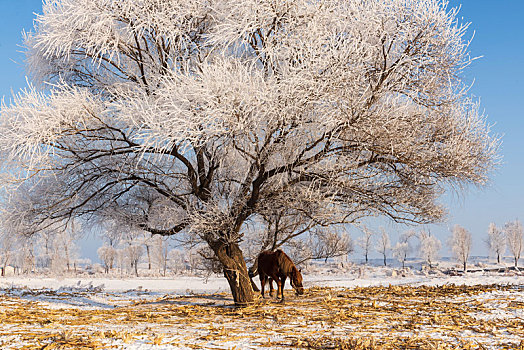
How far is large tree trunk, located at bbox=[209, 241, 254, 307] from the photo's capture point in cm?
905

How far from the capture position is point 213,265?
1311cm

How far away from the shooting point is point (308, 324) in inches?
244

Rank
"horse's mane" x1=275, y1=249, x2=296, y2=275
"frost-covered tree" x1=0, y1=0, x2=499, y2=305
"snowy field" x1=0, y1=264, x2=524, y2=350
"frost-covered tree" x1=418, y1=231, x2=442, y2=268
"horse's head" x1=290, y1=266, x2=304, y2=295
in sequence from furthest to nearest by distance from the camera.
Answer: "frost-covered tree" x1=418, y1=231, x2=442, y2=268 → "horse's head" x1=290, y1=266, x2=304, y2=295 → "horse's mane" x1=275, y1=249, x2=296, y2=275 → "frost-covered tree" x1=0, y1=0, x2=499, y2=305 → "snowy field" x1=0, y1=264, x2=524, y2=350

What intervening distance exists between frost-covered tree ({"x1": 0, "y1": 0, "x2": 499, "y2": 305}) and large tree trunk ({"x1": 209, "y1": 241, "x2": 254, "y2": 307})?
3 cm

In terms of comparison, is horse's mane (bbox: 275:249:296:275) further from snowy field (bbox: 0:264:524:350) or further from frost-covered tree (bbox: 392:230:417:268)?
frost-covered tree (bbox: 392:230:417:268)

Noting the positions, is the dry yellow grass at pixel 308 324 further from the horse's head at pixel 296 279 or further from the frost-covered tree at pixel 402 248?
the frost-covered tree at pixel 402 248

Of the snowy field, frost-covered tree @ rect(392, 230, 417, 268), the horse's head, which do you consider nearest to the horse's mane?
the horse's head

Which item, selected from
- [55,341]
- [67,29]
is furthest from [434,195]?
[67,29]

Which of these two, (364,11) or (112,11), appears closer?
(364,11)

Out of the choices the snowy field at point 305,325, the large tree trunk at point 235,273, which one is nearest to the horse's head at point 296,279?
the snowy field at point 305,325

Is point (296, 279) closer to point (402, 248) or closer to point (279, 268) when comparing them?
point (279, 268)

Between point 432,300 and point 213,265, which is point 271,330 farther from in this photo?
point 213,265

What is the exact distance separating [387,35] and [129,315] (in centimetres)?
659

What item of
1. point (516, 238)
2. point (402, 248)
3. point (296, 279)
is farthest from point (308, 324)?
point (402, 248)
